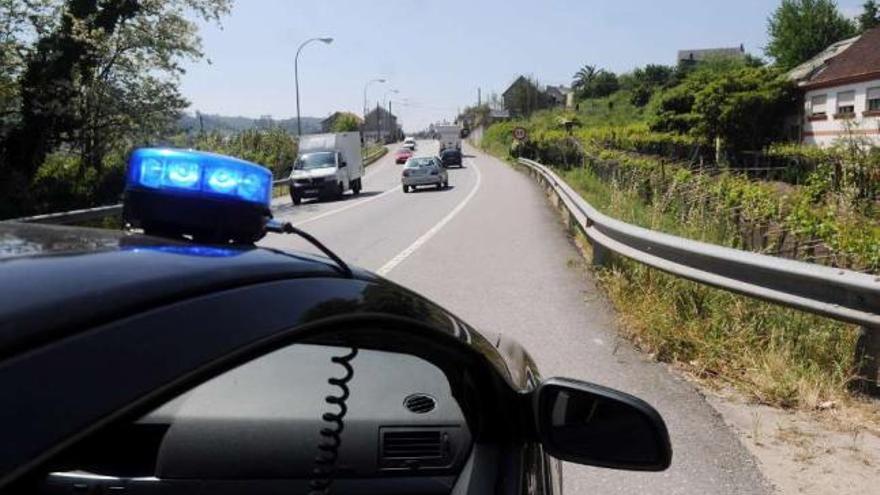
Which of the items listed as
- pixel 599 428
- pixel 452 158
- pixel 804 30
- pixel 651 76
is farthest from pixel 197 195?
pixel 651 76

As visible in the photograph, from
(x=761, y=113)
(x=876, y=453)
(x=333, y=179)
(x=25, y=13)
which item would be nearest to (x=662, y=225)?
(x=876, y=453)

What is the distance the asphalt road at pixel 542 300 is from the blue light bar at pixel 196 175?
2.47 meters

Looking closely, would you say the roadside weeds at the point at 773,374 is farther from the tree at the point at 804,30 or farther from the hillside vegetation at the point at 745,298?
the tree at the point at 804,30

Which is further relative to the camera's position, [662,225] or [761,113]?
[761,113]

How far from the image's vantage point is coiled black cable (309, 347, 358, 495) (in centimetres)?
173

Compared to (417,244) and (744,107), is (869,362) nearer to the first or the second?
(417,244)

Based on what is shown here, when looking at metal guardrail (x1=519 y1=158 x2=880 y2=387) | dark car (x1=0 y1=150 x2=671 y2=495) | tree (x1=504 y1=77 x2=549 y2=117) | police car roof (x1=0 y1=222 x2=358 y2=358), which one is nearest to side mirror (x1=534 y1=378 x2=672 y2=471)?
dark car (x1=0 y1=150 x2=671 y2=495)

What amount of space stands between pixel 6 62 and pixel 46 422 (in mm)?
25742

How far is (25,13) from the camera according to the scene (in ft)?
80.3

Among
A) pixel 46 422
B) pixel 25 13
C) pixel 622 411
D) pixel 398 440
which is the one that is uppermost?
pixel 25 13

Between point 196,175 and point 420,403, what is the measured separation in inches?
38.5

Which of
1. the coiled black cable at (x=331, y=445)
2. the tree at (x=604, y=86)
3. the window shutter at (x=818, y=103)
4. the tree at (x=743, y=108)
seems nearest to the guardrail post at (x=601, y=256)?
the coiled black cable at (x=331, y=445)

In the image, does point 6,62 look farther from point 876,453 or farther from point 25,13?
point 876,453

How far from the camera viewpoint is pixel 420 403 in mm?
2262
